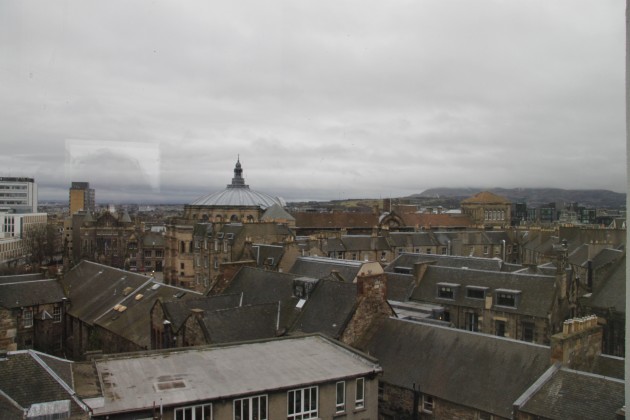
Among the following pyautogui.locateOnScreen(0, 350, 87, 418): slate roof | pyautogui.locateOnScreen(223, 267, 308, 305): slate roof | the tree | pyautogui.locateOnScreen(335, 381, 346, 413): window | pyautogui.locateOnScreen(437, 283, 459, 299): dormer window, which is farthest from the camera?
the tree

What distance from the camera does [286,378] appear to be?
53.9ft

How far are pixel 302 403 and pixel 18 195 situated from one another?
242 ft

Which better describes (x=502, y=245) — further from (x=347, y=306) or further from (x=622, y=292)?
(x=347, y=306)

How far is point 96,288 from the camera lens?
4156cm

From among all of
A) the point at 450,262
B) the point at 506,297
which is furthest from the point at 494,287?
the point at 450,262

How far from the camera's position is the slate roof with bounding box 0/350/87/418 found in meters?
12.8

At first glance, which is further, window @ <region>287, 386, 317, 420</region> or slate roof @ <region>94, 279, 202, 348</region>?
slate roof @ <region>94, 279, 202, 348</region>

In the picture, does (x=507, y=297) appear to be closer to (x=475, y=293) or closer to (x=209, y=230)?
(x=475, y=293)

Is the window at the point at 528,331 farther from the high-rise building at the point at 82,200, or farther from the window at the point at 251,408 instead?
the high-rise building at the point at 82,200

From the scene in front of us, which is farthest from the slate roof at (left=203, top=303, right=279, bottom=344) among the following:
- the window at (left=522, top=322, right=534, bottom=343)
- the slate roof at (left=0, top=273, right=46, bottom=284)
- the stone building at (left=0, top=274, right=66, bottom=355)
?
the slate roof at (left=0, top=273, right=46, bottom=284)

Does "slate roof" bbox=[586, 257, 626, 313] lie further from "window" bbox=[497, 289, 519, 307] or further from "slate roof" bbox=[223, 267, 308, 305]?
"slate roof" bbox=[223, 267, 308, 305]

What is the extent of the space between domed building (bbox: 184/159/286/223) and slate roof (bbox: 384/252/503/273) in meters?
34.1

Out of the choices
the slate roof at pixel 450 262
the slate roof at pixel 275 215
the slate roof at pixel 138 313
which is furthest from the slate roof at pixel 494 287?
the slate roof at pixel 275 215

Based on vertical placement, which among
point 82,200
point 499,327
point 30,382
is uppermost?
point 82,200
